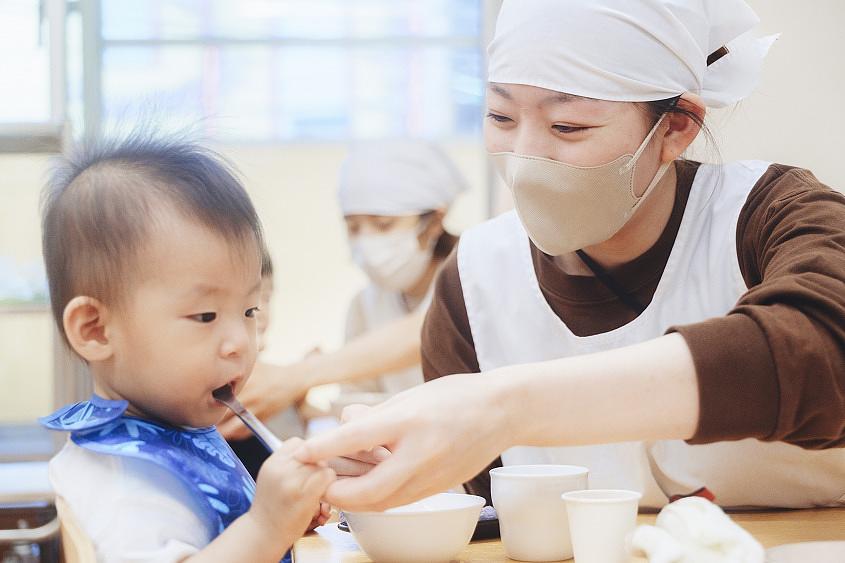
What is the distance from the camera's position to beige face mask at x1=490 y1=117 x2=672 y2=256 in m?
1.32

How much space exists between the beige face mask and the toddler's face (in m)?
0.43

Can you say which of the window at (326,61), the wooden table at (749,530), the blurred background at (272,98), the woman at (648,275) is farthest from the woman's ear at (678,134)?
the window at (326,61)

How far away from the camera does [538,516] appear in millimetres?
1001

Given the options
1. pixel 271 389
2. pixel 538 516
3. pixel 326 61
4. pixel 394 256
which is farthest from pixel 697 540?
pixel 326 61

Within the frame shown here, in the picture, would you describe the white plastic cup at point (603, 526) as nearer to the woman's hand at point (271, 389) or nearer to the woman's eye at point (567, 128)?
the woman's eye at point (567, 128)

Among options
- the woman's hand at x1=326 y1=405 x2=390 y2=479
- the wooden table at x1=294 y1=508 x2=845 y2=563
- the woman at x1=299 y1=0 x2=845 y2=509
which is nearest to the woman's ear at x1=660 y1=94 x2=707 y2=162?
the woman at x1=299 y1=0 x2=845 y2=509

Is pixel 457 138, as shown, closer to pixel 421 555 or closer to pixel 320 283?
pixel 320 283

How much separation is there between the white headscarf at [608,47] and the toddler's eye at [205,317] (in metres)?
0.51

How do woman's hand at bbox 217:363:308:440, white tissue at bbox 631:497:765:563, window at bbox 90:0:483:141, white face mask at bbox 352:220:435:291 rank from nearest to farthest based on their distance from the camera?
white tissue at bbox 631:497:765:563 → woman's hand at bbox 217:363:308:440 → white face mask at bbox 352:220:435:291 → window at bbox 90:0:483:141

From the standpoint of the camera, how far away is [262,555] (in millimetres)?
912

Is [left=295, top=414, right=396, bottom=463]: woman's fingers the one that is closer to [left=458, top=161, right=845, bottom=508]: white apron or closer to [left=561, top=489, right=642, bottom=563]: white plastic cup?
[left=561, top=489, right=642, bottom=563]: white plastic cup

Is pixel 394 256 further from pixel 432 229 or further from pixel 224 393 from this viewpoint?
pixel 224 393

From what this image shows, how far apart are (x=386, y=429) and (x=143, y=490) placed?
309mm

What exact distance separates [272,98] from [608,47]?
3.79 metres
